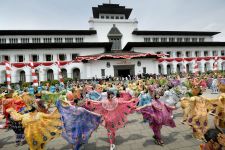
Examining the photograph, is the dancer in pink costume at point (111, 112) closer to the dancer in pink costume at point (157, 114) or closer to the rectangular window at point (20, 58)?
the dancer in pink costume at point (157, 114)

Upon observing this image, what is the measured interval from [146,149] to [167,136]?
1174mm

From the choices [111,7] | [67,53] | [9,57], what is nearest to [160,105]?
[67,53]

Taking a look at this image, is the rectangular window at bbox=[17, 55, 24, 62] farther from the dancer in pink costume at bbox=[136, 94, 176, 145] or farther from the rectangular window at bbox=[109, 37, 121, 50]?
the dancer in pink costume at bbox=[136, 94, 176, 145]

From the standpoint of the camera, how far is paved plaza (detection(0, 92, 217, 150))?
4746 mm

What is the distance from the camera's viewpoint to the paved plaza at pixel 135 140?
4.75 metres

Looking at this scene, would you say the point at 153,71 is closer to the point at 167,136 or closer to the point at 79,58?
the point at 79,58

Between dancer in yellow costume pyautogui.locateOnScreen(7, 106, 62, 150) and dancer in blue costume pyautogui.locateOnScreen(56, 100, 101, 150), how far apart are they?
0.25 meters

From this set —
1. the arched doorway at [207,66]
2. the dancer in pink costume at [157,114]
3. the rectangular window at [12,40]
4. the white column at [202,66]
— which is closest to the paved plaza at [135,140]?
the dancer in pink costume at [157,114]

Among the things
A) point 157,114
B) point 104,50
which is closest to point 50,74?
point 104,50

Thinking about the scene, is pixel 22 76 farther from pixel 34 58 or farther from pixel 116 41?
pixel 116 41

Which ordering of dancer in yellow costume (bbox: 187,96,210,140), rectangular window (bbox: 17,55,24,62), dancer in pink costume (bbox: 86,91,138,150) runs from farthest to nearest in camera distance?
rectangular window (bbox: 17,55,24,62) < dancer in pink costume (bbox: 86,91,138,150) < dancer in yellow costume (bbox: 187,96,210,140)

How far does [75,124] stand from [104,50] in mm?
30756

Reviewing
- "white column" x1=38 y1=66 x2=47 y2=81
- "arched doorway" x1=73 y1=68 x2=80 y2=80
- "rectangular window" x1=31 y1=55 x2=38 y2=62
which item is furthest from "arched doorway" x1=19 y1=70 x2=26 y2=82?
"arched doorway" x1=73 y1=68 x2=80 y2=80

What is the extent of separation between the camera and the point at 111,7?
41.3 metres
